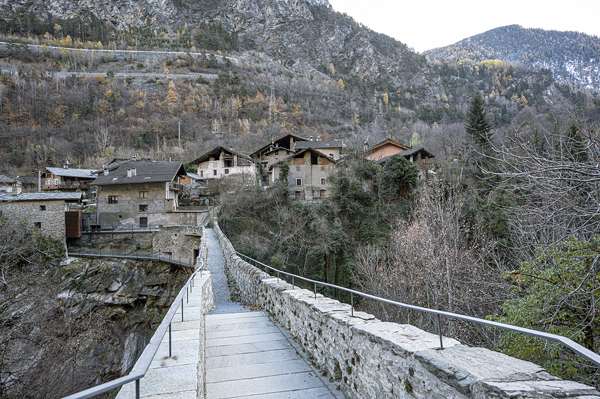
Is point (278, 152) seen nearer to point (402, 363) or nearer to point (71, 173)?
point (71, 173)

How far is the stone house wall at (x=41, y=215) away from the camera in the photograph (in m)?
25.3

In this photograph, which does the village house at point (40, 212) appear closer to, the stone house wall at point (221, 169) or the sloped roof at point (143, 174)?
the sloped roof at point (143, 174)

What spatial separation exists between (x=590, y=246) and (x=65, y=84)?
376 ft

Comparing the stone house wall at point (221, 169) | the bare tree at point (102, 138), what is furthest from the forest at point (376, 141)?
the stone house wall at point (221, 169)

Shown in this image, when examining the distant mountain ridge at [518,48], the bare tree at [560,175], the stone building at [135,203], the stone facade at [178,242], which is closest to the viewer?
the bare tree at [560,175]

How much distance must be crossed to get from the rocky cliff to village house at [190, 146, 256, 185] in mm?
20074

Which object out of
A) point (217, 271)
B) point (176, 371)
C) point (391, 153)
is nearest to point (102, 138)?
point (391, 153)

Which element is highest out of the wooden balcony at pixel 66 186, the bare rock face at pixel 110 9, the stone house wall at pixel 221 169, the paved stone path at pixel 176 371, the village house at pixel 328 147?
the bare rock face at pixel 110 9

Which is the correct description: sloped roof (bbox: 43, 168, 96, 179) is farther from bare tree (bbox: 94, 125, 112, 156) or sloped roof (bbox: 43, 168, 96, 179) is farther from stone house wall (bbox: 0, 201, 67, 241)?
bare tree (bbox: 94, 125, 112, 156)

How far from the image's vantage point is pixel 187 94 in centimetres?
8644

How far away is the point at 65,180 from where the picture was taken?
4475 centimetres

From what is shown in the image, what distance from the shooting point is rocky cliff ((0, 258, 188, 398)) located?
10031mm

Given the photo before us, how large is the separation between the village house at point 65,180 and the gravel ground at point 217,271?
105 ft

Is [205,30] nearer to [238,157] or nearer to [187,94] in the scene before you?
[187,94]
